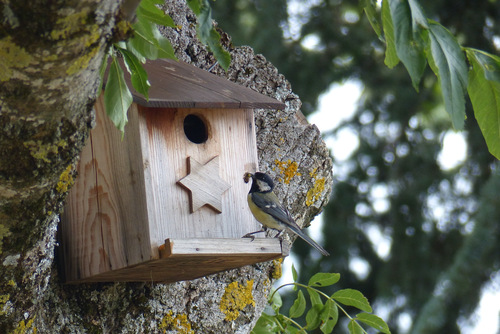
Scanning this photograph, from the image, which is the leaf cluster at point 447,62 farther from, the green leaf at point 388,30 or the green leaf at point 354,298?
the green leaf at point 354,298

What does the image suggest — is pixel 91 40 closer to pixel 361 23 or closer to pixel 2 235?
pixel 2 235

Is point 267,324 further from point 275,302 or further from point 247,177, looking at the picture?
point 247,177

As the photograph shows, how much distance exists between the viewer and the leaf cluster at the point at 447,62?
1.44 metres

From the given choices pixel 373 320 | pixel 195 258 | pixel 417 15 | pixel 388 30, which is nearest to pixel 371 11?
pixel 388 30

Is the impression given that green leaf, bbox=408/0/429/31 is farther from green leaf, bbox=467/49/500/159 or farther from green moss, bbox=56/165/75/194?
green moss, bbox=56/165/75/194

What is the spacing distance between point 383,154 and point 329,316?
2277 millimetres

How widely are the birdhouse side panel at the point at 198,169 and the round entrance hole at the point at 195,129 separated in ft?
0.10

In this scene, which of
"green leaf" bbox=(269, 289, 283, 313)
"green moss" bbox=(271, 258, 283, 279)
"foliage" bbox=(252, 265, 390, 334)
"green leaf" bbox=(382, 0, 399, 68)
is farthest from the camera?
"green leaf" bbox=(269, 289, 283, 313)

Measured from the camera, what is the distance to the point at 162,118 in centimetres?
242

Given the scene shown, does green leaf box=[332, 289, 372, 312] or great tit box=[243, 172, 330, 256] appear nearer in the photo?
great tit box=[243, 172, 330, 256]

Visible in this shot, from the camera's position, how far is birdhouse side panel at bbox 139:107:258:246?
91.7 inches

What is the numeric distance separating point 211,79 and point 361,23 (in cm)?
246

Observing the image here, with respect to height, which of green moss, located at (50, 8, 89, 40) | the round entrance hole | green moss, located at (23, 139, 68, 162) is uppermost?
green moss, located at (50, 8, 89, 40)

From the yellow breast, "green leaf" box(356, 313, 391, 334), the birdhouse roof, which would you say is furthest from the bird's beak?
"green leaf" box(356, 313, 391, 334)
